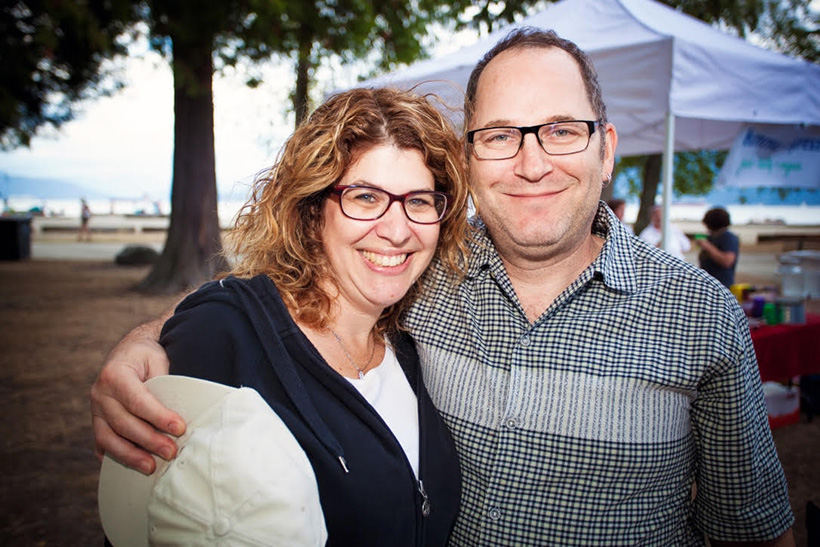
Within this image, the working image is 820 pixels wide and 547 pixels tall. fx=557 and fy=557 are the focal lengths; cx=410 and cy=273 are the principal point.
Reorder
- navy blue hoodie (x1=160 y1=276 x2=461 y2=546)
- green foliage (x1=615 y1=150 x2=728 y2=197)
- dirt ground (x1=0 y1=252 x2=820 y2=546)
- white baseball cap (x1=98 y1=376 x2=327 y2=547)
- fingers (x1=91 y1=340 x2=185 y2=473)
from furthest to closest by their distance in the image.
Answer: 1. green foliage (x1=615 y1=150 x2=728 y2=197)
2. dirt ground (x1=0 y1=252 x2=820 y2=546)
3. navy blue hoodie (x1=160 y1=276 x2=461 y2=546)
4. fingers (x1=91 y1=340 x2=185 y2=473)
5. white baseball cap (x1=98 y1=376 x2=327 y2=547)

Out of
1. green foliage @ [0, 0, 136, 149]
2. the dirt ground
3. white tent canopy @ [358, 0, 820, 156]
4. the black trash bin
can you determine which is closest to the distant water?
the black trash bin

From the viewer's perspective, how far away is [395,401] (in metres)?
1.81

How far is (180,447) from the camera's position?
1.25 m

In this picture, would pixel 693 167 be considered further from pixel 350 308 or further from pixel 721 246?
pixel 350 308

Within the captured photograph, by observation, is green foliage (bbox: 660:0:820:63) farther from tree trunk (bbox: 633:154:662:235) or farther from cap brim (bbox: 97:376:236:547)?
cap brim (bbox: 97:376:236:547)

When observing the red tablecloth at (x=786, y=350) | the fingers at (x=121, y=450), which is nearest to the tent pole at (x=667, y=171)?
the red tablecloth at (x=786, y=350)

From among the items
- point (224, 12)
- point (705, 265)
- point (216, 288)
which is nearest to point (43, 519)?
point (216, 288)

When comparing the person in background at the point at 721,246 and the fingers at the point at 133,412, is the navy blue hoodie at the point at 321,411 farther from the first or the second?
the person in background at the point at 721,246

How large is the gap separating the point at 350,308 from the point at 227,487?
33.5 inches

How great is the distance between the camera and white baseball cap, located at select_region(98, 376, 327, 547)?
44.4 inches

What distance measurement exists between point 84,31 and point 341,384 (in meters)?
7.18

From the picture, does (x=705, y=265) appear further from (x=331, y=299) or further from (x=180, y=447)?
(x=180, y=447)

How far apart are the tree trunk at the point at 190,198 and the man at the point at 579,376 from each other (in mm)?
9393

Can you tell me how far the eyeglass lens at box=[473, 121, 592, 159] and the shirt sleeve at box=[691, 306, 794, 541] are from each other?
2.35ft
